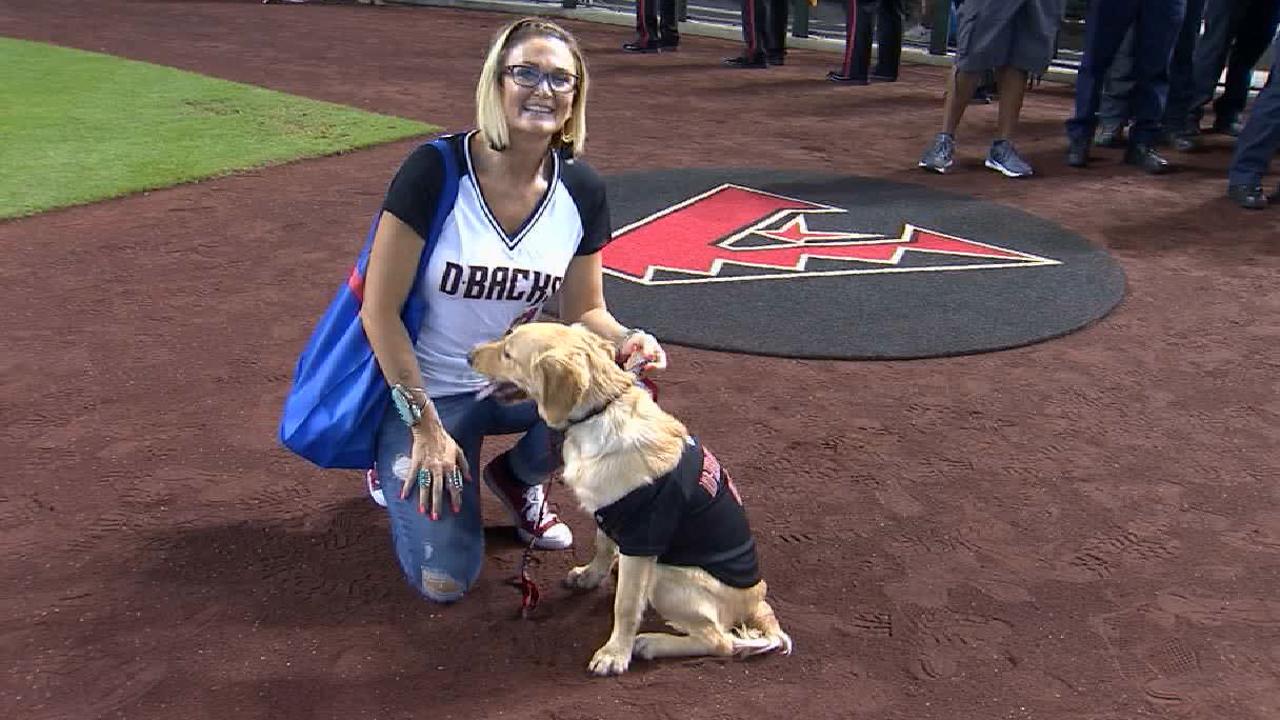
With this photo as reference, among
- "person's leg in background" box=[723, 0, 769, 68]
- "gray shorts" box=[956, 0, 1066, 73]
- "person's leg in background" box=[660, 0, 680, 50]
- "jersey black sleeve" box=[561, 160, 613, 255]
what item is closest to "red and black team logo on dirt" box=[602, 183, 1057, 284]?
"gray shorts" box=[956, 0, 1066, 73]

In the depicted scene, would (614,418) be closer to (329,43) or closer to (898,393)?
(898,393)

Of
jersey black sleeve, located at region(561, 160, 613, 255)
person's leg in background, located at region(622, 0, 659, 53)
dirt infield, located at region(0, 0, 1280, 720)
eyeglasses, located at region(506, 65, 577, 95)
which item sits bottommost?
dirt infield, located at region(0, 0, 1280, 720)

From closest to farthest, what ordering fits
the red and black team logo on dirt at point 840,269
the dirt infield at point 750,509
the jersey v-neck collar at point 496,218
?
1. the dirt infield at point 750,509
2. the jersey v-neck collar at point 496,218
3. the red and black team logo on dirt at point 840,269

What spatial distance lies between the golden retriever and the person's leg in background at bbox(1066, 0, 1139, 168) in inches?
240

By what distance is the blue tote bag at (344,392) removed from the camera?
3146 mm

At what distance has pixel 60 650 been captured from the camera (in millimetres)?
2848

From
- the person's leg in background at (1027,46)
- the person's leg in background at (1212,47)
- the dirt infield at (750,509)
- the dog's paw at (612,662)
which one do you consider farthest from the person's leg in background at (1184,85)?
the dog's paw at (612,662)

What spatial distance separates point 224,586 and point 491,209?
52.2 inches

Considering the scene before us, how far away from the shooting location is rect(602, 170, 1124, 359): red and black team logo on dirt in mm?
4977

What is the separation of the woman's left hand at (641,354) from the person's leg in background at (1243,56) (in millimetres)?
7510

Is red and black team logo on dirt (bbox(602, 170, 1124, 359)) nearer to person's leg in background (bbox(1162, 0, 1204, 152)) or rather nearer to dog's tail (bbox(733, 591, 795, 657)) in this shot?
dog's tail (bbox(733, 591, 795, 657))

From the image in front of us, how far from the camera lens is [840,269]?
577 cm

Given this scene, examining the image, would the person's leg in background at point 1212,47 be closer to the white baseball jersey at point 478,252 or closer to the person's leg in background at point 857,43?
the person's leg in background at point 857,43

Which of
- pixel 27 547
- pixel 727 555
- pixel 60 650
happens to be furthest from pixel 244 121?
pixel 727 555
